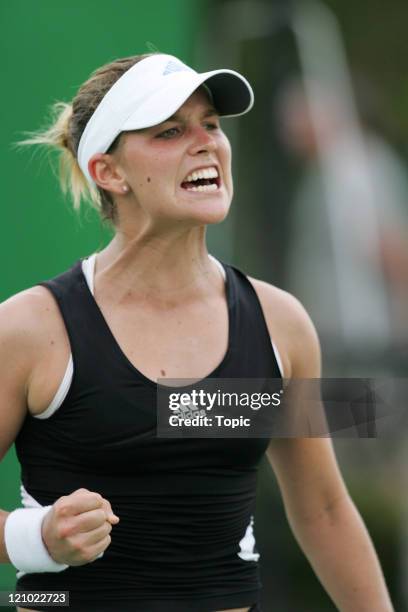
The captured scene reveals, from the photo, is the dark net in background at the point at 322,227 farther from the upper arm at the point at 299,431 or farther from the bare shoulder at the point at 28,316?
the bare shoulder at the point at 28,316

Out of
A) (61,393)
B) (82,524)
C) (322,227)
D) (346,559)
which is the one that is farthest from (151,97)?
(322,227)

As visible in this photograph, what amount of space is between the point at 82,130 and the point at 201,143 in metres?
0.38

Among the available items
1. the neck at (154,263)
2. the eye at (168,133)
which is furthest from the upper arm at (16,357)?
the eye at (168,133)

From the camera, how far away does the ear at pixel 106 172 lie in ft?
9.50

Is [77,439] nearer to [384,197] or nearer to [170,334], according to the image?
[170,334]

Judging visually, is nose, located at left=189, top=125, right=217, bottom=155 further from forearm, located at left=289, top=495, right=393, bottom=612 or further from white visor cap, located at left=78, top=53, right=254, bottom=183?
forearm, located at left=289, top=495, right=393, bottom=612

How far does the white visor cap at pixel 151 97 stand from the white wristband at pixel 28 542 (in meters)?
0.85

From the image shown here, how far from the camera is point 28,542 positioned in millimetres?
2582

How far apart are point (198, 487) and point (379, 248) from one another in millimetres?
2372

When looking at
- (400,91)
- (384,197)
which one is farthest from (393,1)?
(384,197)

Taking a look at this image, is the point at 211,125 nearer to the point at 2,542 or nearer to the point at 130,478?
the point at 130,478

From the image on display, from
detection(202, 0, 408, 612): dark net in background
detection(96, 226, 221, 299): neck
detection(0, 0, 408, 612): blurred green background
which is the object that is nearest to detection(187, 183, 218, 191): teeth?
detection(96, 226, 221, 299): neck

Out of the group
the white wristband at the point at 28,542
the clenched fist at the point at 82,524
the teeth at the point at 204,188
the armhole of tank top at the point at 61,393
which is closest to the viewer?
the clenched fist at the point at 82,524

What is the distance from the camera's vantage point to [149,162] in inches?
110
